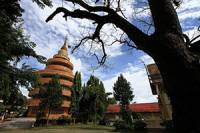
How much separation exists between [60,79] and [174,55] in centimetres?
4903

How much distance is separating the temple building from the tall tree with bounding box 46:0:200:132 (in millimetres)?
42916

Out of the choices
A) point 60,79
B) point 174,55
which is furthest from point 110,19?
Answer: point 60,79

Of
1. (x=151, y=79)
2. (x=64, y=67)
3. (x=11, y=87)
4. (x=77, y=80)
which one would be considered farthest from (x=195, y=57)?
(x=64, y=67)

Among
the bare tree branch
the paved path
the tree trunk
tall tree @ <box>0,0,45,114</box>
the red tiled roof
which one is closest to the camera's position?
the tree trunk

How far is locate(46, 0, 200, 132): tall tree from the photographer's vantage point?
2631 millimetres

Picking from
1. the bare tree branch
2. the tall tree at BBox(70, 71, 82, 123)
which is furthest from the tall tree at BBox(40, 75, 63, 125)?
the bare tree branch

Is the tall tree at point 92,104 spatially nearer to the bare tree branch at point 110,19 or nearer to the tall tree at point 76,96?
the tall tree at point 76,96

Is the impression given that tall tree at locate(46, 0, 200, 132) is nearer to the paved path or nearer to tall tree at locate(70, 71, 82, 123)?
the paved path

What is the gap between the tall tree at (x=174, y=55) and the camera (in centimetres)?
263

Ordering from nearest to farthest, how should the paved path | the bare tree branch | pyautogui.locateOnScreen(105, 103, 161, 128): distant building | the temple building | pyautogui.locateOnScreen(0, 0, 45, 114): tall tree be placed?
the bare tree branch
pyautogui.locateOnScreen(0, 0, 45, 114): tall tree
the paved path
the temple building
pyautogui.locateOnScreen(105, 103, 161, 128): distant building

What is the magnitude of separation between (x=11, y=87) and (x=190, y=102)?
1418 cm

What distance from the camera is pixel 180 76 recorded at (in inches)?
109

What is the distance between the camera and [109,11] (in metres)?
3.52

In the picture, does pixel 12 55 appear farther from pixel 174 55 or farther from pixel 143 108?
pixel 143 108
